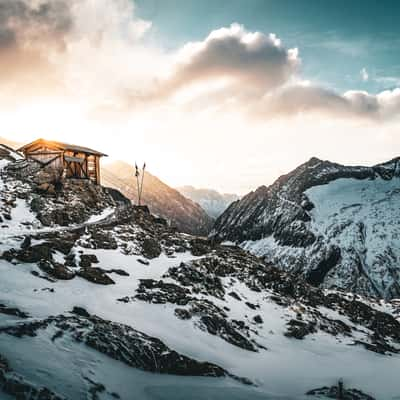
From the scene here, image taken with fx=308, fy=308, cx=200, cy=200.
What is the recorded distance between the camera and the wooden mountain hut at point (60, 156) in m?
47.9

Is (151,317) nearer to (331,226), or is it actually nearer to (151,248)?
(151,248)

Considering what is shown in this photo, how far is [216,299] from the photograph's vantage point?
30750 mm

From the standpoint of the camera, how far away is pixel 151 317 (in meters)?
23.0

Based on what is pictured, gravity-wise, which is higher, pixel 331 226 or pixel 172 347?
pixel 331 226

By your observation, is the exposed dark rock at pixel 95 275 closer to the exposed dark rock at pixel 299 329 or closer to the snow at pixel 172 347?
the snow at pixel 172 347

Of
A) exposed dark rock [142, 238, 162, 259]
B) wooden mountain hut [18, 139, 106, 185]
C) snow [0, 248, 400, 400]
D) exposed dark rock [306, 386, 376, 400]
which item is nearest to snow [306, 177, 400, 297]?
snow [0, 248, 400, 400]

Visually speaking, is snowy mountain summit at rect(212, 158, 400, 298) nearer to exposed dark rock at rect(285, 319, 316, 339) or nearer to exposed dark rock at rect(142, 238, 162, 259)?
exposed dark rock at rect(285, 319, 316, 339)

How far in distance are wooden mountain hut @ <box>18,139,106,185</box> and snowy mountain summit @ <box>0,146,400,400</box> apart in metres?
2.34

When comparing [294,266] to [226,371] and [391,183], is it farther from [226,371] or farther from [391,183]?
[226,371]

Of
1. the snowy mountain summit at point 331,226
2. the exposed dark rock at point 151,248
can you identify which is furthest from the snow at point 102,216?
the snowy mountain summit at point 331,226

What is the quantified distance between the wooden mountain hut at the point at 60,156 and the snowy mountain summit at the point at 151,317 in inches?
92.3

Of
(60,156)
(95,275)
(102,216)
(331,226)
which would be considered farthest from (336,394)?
(331,226)

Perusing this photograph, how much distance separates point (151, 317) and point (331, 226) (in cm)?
10309

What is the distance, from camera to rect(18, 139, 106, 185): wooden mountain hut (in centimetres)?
4794
